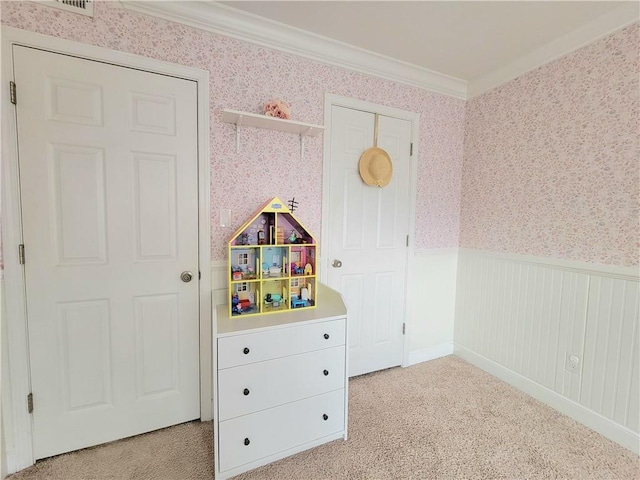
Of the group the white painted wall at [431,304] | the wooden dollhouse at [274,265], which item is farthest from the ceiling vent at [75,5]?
the white painted wall at [431,304]

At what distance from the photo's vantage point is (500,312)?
7.45ft

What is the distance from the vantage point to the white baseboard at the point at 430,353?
2469mm

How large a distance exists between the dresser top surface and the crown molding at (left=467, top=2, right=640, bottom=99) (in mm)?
2131

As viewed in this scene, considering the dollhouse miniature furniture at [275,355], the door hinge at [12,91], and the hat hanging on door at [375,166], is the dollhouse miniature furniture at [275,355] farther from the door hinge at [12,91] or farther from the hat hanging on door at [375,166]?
the door hinge at [12,91]

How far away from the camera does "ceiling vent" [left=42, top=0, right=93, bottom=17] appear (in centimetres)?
134

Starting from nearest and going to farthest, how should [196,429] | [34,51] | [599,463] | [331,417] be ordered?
[34,51], [599,463], [331,417], [196,429]

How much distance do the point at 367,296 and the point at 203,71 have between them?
6.20 ft

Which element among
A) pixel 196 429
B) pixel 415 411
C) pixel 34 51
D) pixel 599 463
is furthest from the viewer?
pixel 415 411

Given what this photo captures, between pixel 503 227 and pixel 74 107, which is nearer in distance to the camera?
pixel 74 107

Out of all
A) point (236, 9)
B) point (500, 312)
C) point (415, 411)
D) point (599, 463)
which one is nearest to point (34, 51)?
point (236, 9)

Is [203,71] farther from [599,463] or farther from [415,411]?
[599,463]

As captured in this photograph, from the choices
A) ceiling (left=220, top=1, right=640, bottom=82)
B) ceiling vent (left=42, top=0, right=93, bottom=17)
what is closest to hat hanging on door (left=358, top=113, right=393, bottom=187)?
ceiling (left=220, top=1, right=640, bottom=82)

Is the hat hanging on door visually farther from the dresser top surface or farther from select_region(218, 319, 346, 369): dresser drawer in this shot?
select_region(218, 319, 346, 369): dresser drawer

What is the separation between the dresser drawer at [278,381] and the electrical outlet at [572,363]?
1.51 meters
